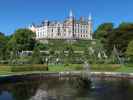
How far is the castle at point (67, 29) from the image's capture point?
4786 inches

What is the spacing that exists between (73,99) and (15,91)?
19.1 ft

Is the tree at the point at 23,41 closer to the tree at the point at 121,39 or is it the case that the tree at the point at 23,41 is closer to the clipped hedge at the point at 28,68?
the tree at the point at 121,39

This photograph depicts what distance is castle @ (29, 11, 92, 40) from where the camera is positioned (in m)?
122

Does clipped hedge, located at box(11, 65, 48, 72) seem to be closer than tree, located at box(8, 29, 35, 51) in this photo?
Yes

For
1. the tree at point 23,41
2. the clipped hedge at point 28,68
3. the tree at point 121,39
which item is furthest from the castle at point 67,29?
the clipped hedge at point 28,68

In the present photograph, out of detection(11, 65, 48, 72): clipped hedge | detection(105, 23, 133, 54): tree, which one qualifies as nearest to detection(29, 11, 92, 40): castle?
detection(105, 23, 133, 54): tree

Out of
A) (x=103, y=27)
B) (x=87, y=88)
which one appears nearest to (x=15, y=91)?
(x=87, y=88)

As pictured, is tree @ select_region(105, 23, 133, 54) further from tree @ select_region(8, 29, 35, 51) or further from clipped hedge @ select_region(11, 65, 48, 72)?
clipped hedge @ select_region(11, 65, 48, 72)

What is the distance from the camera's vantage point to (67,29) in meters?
123

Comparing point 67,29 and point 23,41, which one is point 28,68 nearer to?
point 23,41

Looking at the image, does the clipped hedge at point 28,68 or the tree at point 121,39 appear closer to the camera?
the clipped hedge at point 28,68

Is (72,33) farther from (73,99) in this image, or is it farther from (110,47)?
(73,99)

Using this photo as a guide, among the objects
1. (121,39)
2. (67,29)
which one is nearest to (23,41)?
(121,39)

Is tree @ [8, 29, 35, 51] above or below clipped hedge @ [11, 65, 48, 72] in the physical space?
above
